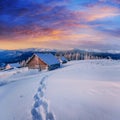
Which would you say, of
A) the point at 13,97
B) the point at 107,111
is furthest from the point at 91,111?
the point at 13,97

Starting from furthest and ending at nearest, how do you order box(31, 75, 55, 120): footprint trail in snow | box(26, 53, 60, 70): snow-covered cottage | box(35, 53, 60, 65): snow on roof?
box(35, 53, 60, 65): snow on roof < box(26, 53, 60, 70): snow-covered cottage < box(31, 75, 55, 120): footprint trail in snow

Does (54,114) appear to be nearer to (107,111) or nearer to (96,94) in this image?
(107,111)

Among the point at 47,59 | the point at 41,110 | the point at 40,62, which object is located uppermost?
the point at 41,110

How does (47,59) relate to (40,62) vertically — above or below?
above

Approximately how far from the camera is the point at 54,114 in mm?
10203

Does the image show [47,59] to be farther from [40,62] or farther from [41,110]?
[41,110]

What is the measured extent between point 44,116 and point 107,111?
3240 mm

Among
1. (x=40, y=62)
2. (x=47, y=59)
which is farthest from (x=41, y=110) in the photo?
(x=47, y=59)

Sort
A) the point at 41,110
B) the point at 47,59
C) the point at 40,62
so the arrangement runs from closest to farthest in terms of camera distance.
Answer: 1. the point at 41,110
2. the point at 40,62
3. the point at 47,59

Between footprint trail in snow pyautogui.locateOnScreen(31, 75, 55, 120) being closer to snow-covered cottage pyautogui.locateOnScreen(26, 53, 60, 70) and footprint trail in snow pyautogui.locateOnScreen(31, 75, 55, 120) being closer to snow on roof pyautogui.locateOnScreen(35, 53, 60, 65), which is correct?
snow-covered cottage pyautogui.locateOnScreen(26, 53, 60, 70)

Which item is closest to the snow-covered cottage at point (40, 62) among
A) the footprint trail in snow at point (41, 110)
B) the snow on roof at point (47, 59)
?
the snow on roof at point (47, 59)

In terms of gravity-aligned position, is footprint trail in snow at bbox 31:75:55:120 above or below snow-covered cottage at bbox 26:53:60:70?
above

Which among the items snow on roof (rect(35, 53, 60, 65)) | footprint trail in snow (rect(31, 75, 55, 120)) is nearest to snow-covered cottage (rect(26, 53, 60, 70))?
snow on roof (rect(35, 53, 60, 65))

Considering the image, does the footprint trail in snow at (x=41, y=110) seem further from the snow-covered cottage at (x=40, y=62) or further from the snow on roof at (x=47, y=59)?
the snow on roof at (x=47, y=59)
